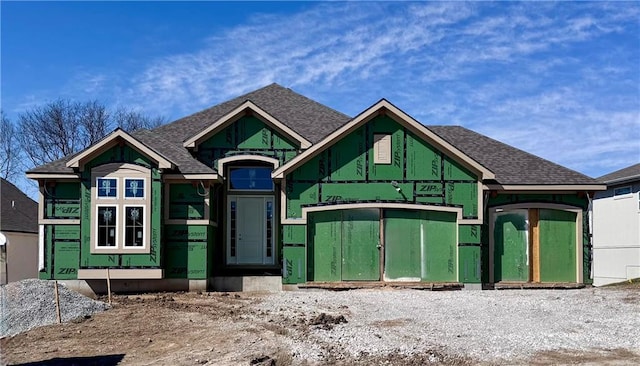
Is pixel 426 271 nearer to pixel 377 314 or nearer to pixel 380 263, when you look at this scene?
pixel 380 263

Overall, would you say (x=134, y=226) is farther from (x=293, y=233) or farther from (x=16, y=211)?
(x=16, y=211)

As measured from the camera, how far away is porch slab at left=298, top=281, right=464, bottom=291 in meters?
17.0

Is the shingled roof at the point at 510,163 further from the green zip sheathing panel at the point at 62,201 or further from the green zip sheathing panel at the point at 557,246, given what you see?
the green zip sheathing panel at the point at 62,201

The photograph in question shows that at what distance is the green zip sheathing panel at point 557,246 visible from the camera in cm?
1802

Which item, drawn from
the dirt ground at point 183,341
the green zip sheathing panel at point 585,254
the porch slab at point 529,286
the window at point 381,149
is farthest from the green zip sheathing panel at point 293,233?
the green zip sheathing panel at point 585,254

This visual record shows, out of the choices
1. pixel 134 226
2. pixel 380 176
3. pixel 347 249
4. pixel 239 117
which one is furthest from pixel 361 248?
pixel 134 226

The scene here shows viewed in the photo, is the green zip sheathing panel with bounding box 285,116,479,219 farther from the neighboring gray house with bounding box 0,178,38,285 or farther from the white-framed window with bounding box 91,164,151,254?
the neighboring gray house with bounding box 0,178,38,285

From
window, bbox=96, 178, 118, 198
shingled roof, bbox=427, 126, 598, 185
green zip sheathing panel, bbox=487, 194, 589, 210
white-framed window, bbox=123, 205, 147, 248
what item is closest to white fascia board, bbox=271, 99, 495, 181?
green zip sheathing panel, bbox=487, 194, 589, 210

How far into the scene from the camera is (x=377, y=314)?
41.7ft

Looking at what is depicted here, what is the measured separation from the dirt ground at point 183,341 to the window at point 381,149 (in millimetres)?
5791

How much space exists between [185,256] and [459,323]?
8.58 metres

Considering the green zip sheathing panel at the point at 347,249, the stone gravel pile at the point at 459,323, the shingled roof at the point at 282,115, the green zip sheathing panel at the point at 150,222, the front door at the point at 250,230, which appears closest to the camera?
the stone gravel pile at the point at 459,323

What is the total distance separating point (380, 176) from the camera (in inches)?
687

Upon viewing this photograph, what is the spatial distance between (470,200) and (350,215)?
11.2 ft
